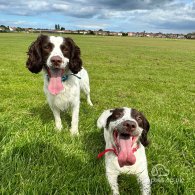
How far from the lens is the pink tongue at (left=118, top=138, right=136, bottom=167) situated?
4.08 metres

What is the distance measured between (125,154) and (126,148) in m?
0.08

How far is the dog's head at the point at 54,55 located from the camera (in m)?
5.55

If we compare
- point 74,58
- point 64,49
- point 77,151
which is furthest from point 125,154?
point 74,58

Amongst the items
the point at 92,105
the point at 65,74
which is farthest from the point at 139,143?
the point at 92,105

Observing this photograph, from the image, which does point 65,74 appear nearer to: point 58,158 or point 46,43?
point 46,43

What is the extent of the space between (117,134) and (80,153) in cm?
91

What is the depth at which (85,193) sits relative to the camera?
3.75 meters

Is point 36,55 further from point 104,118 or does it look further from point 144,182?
point 144,182

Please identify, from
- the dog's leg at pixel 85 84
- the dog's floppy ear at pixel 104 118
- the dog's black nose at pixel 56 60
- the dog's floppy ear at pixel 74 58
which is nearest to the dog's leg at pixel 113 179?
the dog's floppy ear at pixel 104 118

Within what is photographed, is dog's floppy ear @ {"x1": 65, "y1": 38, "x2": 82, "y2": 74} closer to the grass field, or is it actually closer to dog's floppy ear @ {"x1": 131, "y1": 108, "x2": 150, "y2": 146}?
the grass field

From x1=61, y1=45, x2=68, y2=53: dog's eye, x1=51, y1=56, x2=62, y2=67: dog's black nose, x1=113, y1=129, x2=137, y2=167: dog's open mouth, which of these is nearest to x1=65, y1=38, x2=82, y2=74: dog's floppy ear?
x1=61, y1=45, x2=68, y2=53: dog's eye

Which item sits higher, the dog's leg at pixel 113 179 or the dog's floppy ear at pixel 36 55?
the dog's floppy ear at pixel 36 55

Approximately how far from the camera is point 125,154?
4.07 m

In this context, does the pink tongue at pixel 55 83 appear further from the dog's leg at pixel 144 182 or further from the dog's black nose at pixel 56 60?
the dog's leg at pixel 144 182
